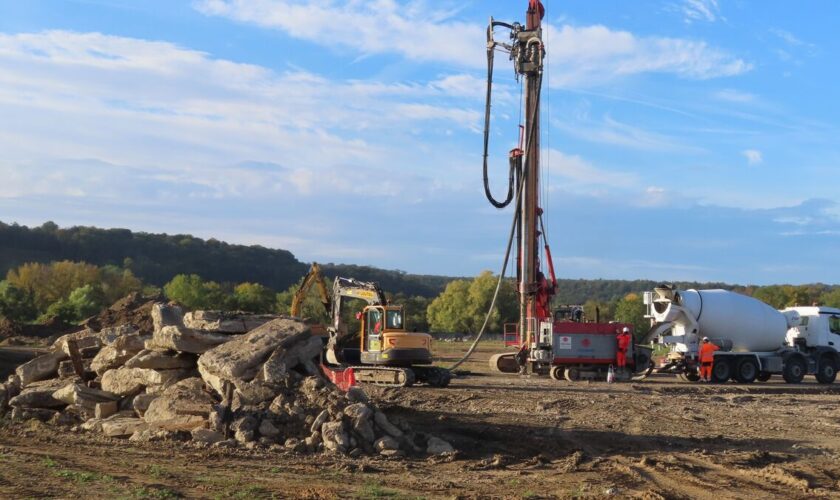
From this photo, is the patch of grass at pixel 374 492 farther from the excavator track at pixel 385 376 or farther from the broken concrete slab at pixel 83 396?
the excavator track at pixel 385 376

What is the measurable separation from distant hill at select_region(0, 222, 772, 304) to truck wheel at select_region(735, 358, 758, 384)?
8025 centimetres

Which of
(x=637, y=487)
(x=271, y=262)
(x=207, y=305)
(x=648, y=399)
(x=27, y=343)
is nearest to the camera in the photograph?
(x=637, y=487)

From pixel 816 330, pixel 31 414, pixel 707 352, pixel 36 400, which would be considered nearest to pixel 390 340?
pixel 36 400

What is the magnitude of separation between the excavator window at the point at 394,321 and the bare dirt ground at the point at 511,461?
4.32 m

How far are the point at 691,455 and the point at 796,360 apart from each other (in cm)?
1861

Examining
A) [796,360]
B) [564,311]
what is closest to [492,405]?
[564,311]

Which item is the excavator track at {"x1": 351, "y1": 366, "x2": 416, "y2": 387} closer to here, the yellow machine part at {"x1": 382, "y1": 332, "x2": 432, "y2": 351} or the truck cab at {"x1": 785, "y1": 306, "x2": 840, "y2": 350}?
the yellow machine part at {"x1": 382, "y1": 332, "x2": 432, "y2": 351}

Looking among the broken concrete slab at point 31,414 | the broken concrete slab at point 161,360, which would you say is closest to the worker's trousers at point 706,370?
the broken concrete slab at point 161,360

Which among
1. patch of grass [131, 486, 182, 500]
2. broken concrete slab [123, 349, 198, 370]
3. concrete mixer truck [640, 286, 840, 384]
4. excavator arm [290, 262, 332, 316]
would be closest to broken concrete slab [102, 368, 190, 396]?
broken concrete slab [123, 349, 198, 370]

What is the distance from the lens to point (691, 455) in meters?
14.4

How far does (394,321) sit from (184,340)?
28.9 feet

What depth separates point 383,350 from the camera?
24719 millimetres

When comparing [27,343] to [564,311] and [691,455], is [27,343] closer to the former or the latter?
[564,311]

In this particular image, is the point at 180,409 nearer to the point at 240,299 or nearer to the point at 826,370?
the point at 826,370
